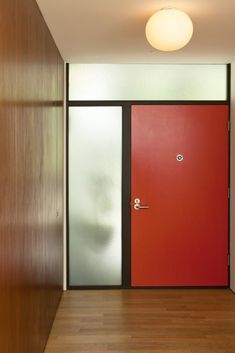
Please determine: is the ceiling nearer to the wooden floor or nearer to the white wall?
the white wall

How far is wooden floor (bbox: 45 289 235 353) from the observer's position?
3252mm

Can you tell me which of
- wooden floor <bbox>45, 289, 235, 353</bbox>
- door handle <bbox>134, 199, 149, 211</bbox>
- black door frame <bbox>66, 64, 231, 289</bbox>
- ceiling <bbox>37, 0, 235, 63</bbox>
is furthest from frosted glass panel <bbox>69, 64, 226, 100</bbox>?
wooden floor <bbox>45, 289, 235, 353</bbox>

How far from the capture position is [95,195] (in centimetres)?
472

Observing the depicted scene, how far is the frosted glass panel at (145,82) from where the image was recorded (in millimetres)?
4688

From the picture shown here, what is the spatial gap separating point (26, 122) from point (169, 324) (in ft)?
7.53

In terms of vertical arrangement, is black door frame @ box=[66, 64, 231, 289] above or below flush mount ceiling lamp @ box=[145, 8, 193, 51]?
below

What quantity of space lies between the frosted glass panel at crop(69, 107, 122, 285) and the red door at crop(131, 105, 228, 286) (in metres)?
0.22

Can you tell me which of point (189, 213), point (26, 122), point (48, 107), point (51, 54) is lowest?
point (189, 213)

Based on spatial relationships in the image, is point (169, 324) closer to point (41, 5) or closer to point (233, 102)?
point (233, 102)

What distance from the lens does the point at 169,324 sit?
3.70 meters

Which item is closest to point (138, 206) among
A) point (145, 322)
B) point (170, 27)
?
point (145, 322)

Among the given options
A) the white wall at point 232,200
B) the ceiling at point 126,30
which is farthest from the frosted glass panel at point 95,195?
the white wall at point 232,200

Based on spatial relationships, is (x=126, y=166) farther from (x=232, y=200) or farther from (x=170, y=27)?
(x=170, y=27)

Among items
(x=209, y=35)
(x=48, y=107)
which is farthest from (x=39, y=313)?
(x=209, y=35)
